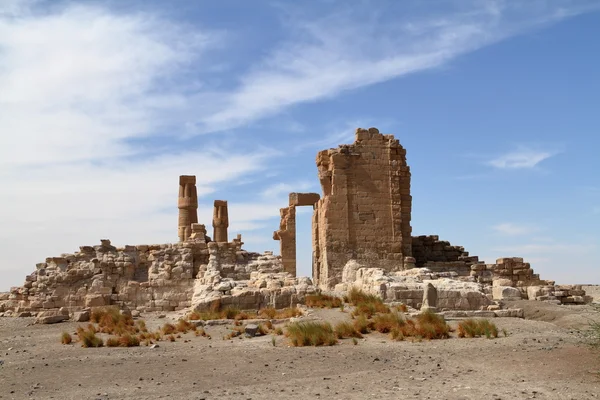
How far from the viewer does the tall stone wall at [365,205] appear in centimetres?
1942

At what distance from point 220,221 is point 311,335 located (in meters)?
17.2

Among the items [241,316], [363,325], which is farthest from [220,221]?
[363,325]

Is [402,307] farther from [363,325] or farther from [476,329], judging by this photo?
[476,329]

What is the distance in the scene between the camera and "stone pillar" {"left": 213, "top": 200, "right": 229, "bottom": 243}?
27.2 metres

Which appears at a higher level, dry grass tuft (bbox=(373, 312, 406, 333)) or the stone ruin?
the stone ruin

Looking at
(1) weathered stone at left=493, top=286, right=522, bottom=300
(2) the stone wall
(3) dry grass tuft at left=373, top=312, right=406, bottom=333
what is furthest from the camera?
(2) the stone wall

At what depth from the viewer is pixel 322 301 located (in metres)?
14.1

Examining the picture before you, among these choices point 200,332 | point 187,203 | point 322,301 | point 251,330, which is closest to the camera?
point 251,330

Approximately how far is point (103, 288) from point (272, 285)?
16.9 feet

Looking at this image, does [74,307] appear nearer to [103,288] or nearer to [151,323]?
[103,288]

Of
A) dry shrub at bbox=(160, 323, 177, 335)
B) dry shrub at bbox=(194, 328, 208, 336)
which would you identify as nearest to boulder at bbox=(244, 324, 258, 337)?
dry shrub at bbox=(194, 328, 208, 336)

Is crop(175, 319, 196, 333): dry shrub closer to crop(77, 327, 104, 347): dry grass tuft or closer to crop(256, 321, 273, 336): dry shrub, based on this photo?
Answer: crop(256, 321, 273, 336): dry shrub

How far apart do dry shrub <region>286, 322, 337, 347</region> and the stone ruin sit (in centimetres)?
315

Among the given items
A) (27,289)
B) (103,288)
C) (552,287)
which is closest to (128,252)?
(103,288)
